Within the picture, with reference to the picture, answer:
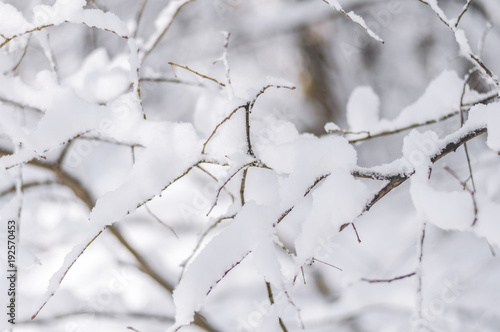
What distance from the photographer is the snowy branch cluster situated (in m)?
0.41

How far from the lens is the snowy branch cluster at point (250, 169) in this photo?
411 millimetres

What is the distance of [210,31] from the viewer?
2.74 meters

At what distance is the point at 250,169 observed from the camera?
58 cm

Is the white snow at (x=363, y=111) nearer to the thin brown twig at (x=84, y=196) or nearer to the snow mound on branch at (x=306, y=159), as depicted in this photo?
the snow mound on branch at (x=306, y=159)

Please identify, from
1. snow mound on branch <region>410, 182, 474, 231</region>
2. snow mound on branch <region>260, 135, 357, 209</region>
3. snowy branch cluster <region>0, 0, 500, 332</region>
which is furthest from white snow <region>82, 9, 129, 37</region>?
snow mound on branch <region>410, 182, 474, 231</region>

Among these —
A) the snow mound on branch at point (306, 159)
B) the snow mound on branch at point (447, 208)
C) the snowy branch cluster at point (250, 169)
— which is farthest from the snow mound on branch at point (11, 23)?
the snow mound on branch at point (447, 208)

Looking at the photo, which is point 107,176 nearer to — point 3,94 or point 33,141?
point 3,94

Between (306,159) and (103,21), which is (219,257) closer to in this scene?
(306,159)

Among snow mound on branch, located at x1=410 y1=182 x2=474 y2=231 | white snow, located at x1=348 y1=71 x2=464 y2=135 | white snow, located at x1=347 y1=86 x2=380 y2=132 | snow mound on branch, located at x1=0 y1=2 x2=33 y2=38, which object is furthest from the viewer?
white snow, located at x1=347 y1=86 x2=380 y2=132

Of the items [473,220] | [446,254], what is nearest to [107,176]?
[446,254]

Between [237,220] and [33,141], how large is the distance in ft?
0.85

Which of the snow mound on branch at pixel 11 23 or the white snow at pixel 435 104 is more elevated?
the white snow at pixel 435 104

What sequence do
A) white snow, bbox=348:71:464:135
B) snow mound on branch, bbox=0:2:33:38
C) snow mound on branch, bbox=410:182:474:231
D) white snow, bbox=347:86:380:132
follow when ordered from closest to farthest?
snow mound on branch, bbox=410:182:474:231 < snow mound on branch, bbox=0:2:33:38 < white snow, bbox=348:71:464:135 < white snow, bbox=347:86:380:132

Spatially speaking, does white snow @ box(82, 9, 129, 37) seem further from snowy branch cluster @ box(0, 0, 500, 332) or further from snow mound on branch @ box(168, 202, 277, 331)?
snow mound on branch @ box(168, 202, 277, 331)
